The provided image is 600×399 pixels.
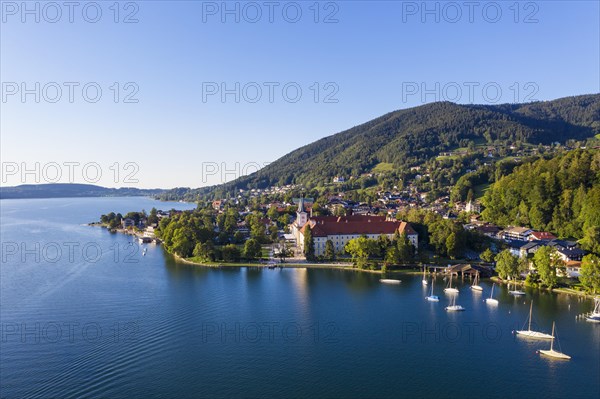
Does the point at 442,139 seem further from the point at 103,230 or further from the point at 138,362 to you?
the point at 138,362

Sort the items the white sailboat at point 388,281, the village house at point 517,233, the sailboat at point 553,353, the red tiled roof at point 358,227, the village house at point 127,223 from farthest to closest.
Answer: the village house at point 127,223, the village house at point 517,233, the red tiled roof at point 358,227, the white sailboat at point 388,281, the sailboat at point 553,353

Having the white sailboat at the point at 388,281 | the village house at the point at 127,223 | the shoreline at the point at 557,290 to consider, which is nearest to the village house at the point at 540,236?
the shoreline at the point at 557,290

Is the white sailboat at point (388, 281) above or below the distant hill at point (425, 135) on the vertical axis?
below

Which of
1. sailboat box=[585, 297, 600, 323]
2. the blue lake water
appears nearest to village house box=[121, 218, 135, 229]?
the blue lake water

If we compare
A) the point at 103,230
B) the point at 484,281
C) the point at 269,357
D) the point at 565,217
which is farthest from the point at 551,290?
the point at 103,230

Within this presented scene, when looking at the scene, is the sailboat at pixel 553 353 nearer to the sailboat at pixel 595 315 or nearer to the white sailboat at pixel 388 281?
the sailboat at pixel 595 315

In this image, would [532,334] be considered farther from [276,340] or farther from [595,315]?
[276,340]

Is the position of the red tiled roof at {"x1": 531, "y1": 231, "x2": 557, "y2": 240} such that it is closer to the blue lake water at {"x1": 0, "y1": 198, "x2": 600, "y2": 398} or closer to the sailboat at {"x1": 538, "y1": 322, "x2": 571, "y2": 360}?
the blue lake water at {"x1": 0, "y1": 198, "x2": 600, "y2": 398}
